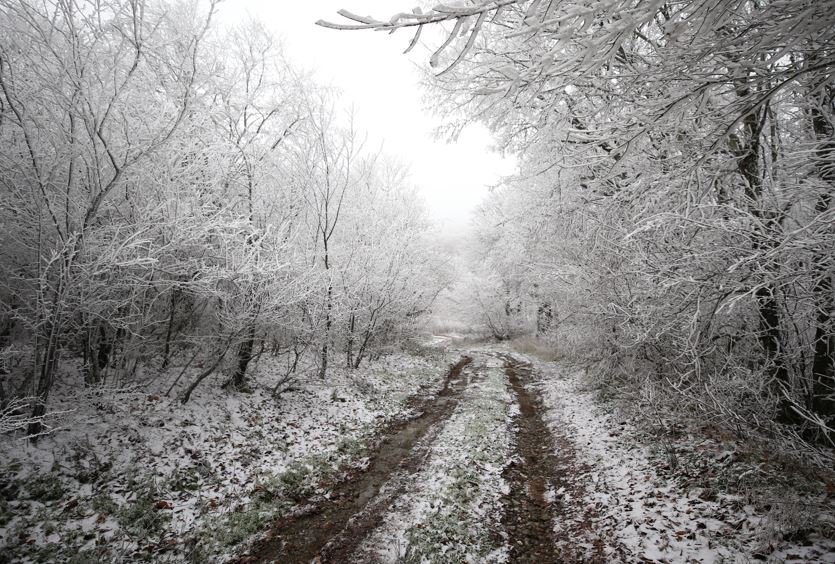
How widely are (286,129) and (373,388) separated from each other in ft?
23.5

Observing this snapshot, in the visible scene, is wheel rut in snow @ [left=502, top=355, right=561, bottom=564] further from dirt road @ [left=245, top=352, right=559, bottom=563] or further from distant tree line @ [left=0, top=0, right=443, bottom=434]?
distant tree line @ [left=0, top=0, right=443, bottom=434]

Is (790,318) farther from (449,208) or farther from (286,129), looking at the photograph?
(449,208)

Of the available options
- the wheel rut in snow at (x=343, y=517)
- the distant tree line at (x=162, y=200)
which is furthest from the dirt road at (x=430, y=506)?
the distant tree line at (x=162, y=200)

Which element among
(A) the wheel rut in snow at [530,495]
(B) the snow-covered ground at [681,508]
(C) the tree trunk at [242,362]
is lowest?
(A) the wheel rut in snow at [530,495]

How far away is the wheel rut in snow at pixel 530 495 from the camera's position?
4332 millimetres

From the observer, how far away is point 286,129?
364 inches

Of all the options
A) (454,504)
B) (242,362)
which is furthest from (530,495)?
(242,362)

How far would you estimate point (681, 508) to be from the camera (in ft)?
14.2

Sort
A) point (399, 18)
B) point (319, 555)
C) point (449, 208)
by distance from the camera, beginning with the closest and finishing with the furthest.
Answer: point (399, 18)
point (319, 555)
point (449, 208)

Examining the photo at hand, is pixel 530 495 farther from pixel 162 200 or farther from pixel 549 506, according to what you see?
pixel 162 200

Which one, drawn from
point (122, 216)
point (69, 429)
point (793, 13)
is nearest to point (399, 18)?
point (793, 13)

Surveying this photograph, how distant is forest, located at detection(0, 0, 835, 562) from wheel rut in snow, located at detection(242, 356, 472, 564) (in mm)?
153

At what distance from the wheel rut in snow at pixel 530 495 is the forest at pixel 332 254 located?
0.09 metres

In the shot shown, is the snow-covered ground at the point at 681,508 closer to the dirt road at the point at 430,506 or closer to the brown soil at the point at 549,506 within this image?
the brown soil at the point at 549,506
